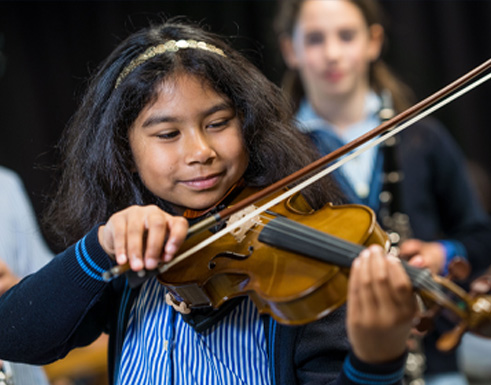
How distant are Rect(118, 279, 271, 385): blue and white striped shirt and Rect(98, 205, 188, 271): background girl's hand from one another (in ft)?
0.52

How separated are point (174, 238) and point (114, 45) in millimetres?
1564

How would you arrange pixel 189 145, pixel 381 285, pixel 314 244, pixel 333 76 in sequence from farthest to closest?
pixel 333 76 < pixel 189 145 < pixel 314 244 < pixel 381 285

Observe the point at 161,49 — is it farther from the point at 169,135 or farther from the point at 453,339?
the point at 453,339

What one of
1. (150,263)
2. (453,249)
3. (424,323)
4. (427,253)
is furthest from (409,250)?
(150,263)

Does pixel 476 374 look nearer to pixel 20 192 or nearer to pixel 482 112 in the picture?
pixel 482 112

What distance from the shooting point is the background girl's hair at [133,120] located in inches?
32.4

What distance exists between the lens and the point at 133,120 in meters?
0.84

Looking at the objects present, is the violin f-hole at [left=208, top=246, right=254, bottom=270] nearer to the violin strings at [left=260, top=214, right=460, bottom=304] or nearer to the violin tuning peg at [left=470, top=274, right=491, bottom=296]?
the violin strings at [left=260, top=214, right=460, bottom=304]

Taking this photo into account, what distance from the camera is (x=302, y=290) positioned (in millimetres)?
636

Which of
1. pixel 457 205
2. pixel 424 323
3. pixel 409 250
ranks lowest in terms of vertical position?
pixel 457 205

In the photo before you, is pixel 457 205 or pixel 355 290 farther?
pixel 457 205

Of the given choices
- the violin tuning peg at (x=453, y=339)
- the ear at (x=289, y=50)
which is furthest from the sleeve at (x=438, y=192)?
the violin tuning peg at (x=453, y=339)

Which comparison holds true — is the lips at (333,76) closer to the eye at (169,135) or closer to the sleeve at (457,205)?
the sleeve at (457,205)

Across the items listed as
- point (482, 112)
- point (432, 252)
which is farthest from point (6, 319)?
point (482, 112)
